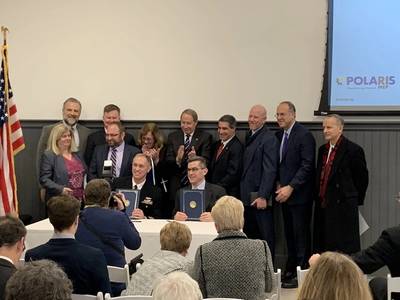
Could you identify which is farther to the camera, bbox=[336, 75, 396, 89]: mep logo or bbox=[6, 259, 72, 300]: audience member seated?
bbox=[336, 75, 396, 89]: mep logo

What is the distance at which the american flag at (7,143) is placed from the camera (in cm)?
637

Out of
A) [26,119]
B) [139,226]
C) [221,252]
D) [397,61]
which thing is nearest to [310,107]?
[397,61]

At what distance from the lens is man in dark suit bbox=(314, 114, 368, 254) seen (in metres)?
6.86

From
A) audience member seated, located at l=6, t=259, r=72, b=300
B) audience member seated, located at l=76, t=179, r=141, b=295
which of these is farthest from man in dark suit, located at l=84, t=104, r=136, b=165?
audience member seated, located at l=6, t=259, r=72, b=300

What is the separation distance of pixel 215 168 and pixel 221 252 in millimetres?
3558

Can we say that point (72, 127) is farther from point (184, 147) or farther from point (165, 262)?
point (165, 262)

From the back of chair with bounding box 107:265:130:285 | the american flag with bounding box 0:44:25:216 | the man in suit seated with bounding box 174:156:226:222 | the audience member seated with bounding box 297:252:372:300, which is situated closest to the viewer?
the audience member seated with bounding box 297:252:372:300

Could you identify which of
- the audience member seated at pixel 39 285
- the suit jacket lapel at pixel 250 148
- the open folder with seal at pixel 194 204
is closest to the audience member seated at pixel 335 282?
the audience member seated at pixel 39 285

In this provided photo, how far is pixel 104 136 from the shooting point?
25.9 feet

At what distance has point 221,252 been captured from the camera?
150 inches

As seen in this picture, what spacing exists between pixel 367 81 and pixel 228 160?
1832mm

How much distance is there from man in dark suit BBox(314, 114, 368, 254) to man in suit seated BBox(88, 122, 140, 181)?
212 cm

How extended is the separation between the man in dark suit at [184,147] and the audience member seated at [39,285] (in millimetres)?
4898

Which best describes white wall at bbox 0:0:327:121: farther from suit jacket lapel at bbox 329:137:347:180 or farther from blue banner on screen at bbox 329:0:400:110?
suit jacket lapel at bbox 329:137:347:180
